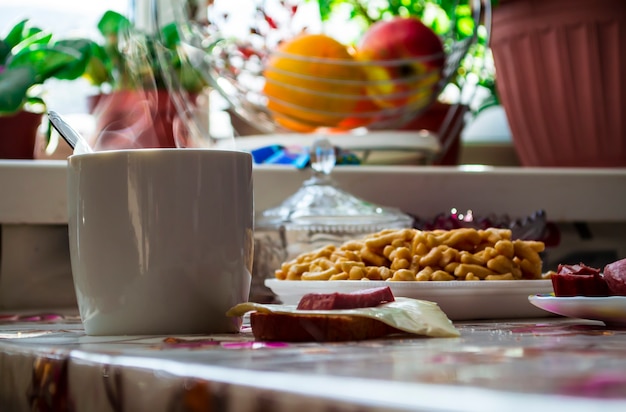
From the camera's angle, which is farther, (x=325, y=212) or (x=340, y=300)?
(x=325, y=212)

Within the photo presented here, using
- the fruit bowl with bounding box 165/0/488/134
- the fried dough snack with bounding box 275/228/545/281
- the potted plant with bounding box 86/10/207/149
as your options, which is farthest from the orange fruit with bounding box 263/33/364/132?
the fried dough snack with bounding box 275/228/545/281

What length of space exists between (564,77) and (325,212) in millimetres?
493

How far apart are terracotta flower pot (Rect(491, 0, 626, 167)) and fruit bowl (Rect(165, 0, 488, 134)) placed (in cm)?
6

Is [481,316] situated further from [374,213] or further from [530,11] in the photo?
[530,11]

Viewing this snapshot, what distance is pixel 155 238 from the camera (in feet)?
1.67

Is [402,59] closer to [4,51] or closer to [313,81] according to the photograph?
[313,81]

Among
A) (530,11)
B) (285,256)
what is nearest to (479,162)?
(530,11)

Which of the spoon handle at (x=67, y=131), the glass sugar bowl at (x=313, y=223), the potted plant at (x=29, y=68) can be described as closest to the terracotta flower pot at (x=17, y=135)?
the potted plant at (x=29, y=68)

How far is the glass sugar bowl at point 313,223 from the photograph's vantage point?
851 millimetres

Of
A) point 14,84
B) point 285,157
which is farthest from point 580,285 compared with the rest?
point 14,84

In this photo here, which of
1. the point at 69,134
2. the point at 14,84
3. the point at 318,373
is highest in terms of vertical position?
the point at 14,84

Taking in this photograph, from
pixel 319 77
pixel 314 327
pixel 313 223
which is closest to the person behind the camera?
pixel 314 327

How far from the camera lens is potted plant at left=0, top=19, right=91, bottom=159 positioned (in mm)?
1060

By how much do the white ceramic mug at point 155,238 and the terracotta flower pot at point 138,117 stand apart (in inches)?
23.0
